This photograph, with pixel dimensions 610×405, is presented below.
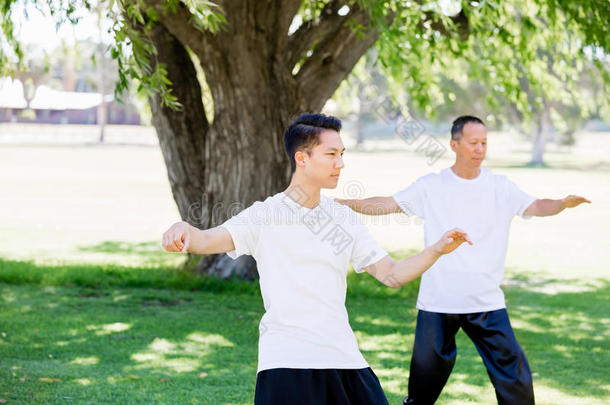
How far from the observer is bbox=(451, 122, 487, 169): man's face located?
17.2 ft

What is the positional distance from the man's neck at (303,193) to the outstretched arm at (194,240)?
1.09 ft

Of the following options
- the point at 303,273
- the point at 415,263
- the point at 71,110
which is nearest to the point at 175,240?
the point at 303,273

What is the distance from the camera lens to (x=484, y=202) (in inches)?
207

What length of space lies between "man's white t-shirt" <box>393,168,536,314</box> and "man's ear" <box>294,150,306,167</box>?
5.98 ft

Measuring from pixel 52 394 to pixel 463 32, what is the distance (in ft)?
24.7

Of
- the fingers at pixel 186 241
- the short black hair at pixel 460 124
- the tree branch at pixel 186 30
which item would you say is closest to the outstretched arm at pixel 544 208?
the short black hair at pixel 460 124

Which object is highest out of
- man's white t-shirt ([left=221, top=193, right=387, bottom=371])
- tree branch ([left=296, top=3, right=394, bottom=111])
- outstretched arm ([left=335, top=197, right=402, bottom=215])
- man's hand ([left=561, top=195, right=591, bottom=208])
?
tree branch ([left=296, top=3, right=394, bottom=111])

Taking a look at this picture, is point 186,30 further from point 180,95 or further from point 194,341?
point 194,341

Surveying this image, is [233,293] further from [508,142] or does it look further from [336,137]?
[508,142]

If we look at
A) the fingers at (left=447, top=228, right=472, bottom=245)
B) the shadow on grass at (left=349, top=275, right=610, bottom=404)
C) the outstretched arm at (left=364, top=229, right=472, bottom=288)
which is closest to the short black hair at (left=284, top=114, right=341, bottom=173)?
the outstretched arm at (left=364, top=229, right=472, bottom=288)

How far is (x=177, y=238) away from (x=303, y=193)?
0.66 metres

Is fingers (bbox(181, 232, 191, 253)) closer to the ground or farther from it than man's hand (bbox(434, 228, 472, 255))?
closer to the ground

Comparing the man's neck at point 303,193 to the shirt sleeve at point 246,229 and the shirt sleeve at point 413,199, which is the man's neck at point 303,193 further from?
the shirt sleeve at point 413,199

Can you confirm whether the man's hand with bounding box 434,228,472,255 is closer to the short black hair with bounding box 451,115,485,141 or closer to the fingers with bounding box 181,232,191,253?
the fingers with bounding box 181,232,191,253
